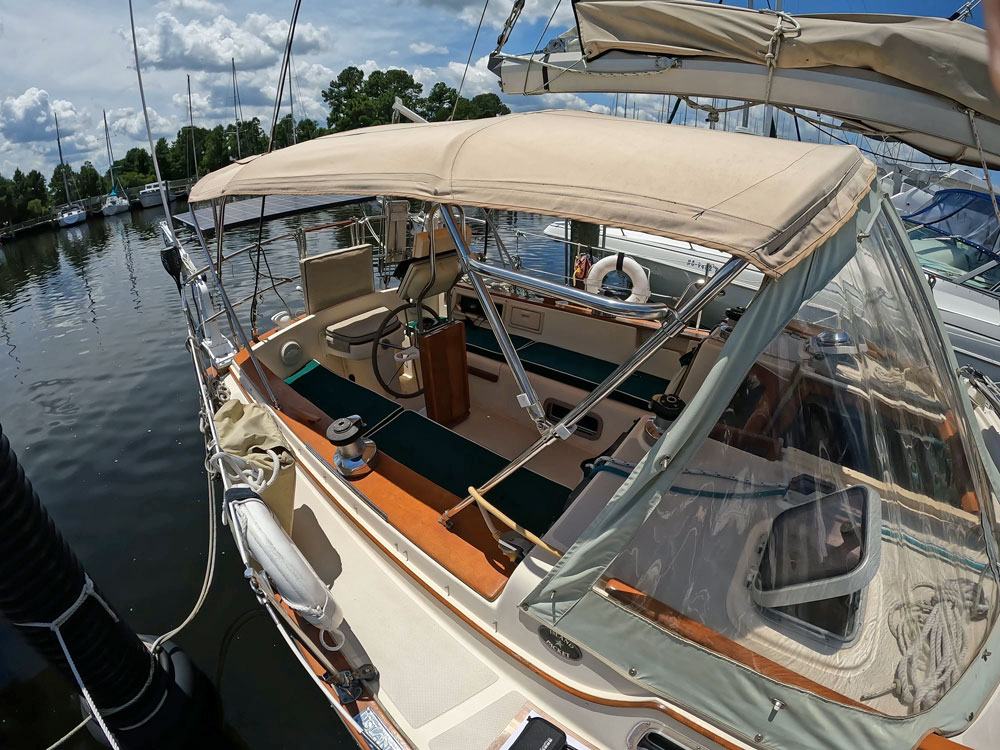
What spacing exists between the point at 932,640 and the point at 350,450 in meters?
2.46

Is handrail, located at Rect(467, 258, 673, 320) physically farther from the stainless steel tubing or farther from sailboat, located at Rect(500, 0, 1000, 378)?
sailboat, located at Rect(500, 0, 1000, 378)

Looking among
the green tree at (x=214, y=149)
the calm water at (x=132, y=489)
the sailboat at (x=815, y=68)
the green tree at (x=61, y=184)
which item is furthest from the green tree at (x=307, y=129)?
the sailboat at (x=815, y=68)

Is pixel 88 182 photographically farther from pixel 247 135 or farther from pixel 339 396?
pixel 339 396

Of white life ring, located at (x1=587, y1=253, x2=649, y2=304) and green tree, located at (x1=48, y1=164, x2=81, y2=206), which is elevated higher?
green tree, located at (x1=48, y1=164, x2=81, y2=206)

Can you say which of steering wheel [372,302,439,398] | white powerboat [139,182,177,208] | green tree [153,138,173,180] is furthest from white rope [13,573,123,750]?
green tree [153,138,173,180]

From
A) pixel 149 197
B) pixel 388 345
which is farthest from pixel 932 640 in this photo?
pixel 149 197

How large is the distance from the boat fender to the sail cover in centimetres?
458

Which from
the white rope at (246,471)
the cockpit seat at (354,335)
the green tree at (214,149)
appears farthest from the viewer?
the green tree at (214,149)

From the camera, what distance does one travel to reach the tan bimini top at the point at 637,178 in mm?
1438

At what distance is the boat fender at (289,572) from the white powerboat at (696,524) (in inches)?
0.4

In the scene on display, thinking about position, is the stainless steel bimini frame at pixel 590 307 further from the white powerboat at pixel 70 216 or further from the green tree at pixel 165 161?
the green tree at pixel 165 161

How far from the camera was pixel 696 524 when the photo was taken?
1.71 m

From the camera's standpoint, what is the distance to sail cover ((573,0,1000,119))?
326 cm

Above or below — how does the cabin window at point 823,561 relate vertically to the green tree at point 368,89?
below
